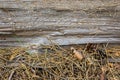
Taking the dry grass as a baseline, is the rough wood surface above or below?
above

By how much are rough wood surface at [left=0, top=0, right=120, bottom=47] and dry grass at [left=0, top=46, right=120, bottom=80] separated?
8cm

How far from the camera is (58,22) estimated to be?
2.76m

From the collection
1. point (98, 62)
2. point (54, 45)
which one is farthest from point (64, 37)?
point (98, 62)

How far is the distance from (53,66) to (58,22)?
0.32m

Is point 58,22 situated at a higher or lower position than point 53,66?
higher

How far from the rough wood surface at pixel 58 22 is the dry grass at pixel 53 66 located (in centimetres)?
8

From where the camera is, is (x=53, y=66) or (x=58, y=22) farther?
(x=58, y=22)

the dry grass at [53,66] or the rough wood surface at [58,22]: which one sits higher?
the rough wood surface at [58,22]

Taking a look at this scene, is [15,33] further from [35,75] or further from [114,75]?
[114,75]

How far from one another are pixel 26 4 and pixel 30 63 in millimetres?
406

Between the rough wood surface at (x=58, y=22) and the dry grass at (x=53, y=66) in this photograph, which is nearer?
the dry grass at (x=53, y=66)

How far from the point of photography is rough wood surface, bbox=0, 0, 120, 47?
2734 mm

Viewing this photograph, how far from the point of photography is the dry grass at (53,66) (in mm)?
2611

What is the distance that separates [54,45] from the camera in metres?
2.75
